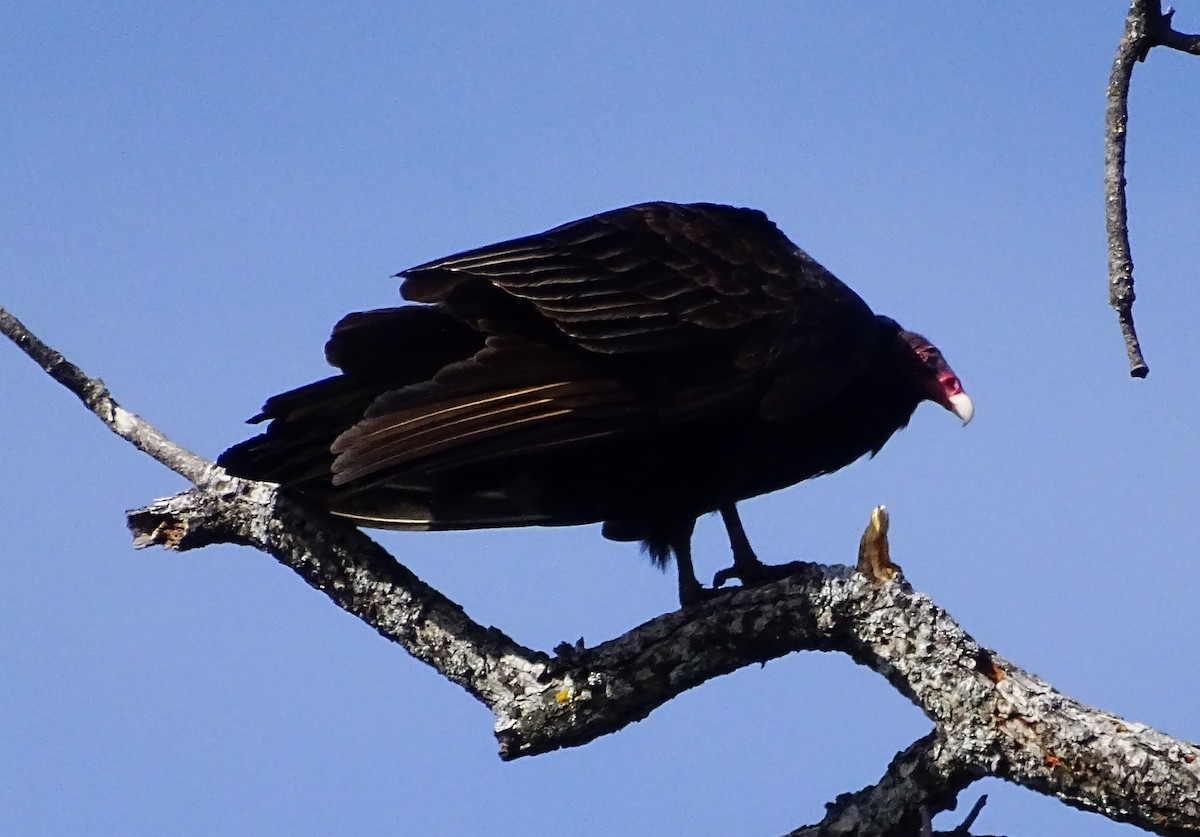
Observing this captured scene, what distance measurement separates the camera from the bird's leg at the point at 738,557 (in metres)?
3.81

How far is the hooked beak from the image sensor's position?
410 cm

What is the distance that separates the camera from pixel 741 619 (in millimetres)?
3305

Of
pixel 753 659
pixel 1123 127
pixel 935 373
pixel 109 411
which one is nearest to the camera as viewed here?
pixel 1123 127

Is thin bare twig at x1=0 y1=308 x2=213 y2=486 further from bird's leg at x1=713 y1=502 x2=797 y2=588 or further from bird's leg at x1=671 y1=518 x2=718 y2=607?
bird's leg at x1=713 y1=502 x2=797 y2=588

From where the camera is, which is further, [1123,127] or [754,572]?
[754,572]

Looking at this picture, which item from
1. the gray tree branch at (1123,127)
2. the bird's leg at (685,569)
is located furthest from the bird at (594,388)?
the gray tree branch at (1123,127)

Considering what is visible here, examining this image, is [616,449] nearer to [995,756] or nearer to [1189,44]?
[995,756]

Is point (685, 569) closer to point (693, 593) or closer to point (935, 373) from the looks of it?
point (693, 593)

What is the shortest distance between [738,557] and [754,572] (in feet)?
0.32

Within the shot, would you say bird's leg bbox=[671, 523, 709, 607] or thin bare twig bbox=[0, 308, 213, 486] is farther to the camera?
bird's leg bbox=[671, 523, 709, 607]

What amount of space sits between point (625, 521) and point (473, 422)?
708 mm

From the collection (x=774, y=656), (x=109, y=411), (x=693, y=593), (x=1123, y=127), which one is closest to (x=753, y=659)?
(x=774, y=656)

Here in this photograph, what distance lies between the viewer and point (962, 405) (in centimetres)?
411

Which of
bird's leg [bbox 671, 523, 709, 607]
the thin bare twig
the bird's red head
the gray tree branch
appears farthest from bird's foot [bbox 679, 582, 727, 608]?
the gray tree branch
